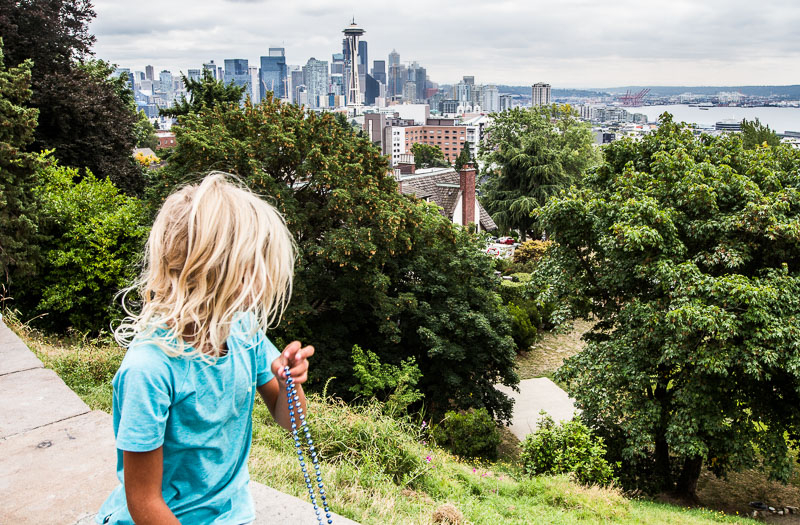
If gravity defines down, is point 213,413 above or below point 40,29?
below

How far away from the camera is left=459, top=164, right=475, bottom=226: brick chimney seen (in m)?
36.9

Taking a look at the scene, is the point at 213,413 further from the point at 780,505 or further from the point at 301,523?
the point at 780,505

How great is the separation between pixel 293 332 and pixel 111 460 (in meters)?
9.27

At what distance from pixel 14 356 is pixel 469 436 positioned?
8144 mm

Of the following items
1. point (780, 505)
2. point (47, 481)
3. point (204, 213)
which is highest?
point (204, 213)

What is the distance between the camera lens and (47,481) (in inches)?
161

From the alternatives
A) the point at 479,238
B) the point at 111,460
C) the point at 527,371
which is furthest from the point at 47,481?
the point at 527,371

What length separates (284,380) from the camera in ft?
6.50

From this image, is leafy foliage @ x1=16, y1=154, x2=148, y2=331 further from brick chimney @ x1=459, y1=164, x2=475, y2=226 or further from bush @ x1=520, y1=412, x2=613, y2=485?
brick chimney @ x1=459, y1=164, x2=475, y2=226

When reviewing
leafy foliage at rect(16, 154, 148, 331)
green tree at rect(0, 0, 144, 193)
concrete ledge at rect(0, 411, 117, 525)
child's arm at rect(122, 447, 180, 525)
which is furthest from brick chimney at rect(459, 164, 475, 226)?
child's arm at rect(122, 447, 180, 525)

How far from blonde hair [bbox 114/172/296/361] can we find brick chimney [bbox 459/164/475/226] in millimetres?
35479

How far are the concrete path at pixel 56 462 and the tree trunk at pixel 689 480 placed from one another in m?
11.0

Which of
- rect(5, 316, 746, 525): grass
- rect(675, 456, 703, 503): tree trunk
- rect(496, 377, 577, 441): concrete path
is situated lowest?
rect(496, 377, 577, 441): concrete path

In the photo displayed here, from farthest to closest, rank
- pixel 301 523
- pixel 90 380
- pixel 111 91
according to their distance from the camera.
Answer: pixel 111 91 < pixel 90 380 < pixel 301 523
